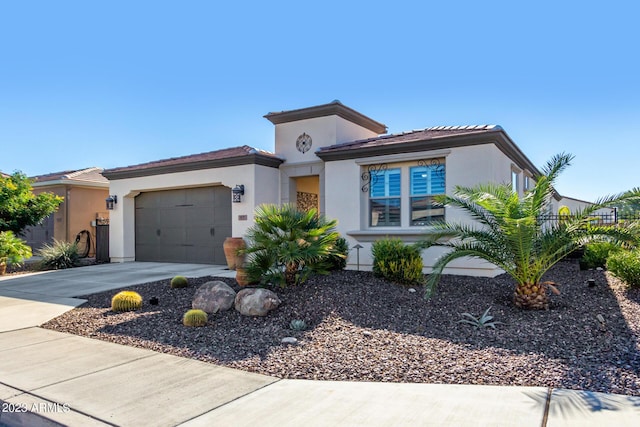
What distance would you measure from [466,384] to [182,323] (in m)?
4.46

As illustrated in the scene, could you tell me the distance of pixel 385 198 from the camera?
37.3 feet

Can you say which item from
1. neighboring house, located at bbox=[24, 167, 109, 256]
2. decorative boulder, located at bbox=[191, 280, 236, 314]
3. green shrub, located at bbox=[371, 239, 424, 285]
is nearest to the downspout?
neighboring house, located at bbox=[24, 167, 109, 256]

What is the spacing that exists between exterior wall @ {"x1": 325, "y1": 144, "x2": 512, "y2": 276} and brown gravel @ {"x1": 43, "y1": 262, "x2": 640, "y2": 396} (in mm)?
1716

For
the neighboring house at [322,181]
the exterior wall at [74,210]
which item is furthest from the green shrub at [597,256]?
the exterior wall at [74,210]

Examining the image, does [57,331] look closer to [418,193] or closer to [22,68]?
[418,193]

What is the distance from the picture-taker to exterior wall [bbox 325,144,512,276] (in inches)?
395

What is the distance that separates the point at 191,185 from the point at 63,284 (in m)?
5.03

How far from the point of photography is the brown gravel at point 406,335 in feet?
15.3

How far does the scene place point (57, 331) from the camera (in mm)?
6770

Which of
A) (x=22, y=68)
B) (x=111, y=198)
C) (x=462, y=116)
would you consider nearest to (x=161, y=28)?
(x=22, y=68)

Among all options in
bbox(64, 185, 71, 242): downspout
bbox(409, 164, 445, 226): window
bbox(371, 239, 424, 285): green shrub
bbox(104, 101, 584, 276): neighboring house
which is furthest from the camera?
bbox(64, 185, 71, 242): downspout

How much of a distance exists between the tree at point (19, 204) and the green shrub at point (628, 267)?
54.1ft

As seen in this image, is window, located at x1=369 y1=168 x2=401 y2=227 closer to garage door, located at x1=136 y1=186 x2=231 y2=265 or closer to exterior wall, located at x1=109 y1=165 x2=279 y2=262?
exterior wall, located at x1=109 y1=165 x2=279 y2=262

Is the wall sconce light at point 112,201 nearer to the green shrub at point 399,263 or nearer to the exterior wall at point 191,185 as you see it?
the exterior wall at point 191,185
